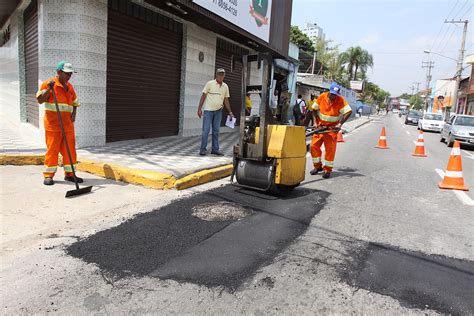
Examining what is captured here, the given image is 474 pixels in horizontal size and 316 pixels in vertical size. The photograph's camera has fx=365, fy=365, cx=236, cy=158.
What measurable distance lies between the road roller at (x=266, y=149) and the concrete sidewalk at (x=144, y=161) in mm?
992

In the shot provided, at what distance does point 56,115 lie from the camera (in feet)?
17.4

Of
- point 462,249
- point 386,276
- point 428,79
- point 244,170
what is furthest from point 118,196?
point 428,79

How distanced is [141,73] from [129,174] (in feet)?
14.6

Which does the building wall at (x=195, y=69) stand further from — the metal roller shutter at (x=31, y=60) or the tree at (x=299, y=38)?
the tree at (x=299, y=38)

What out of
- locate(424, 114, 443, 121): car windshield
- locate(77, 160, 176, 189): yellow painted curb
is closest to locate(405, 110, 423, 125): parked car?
locate(424, 114, 443, 121): car windshield

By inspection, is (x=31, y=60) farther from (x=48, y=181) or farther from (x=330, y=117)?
(x=330, y=117)

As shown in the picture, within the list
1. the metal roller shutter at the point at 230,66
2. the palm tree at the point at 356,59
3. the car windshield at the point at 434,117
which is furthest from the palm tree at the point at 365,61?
the metal roller shutter at the point at 230,66

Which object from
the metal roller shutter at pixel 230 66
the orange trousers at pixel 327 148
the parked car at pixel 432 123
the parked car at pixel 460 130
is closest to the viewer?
the orange trousers at pixel 327 148

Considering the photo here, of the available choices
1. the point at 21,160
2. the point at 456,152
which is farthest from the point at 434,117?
the point at 21,160

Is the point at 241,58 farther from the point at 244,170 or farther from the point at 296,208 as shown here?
the point at 296,208

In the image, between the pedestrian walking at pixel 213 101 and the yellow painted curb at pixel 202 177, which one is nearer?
the yellow painted curb at pixel 202 177

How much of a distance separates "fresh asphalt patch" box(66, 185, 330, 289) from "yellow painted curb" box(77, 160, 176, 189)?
71 cm

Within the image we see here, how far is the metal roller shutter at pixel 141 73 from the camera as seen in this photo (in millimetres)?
8570

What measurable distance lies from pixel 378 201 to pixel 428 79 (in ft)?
305
